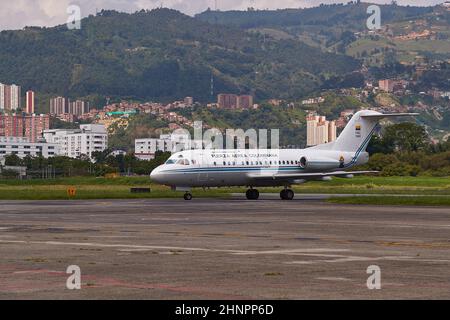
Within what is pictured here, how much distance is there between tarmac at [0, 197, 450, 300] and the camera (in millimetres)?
20406

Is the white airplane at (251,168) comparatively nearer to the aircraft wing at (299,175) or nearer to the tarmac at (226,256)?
the aircraft wing at (299,175)

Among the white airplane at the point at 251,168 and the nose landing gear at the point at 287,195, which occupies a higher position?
the white airplane at the point at 251,168

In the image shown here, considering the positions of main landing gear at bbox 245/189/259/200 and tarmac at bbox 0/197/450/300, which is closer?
tarmac at bbox 0/197/450/300

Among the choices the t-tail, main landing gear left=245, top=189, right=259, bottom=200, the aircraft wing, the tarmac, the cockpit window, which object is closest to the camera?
the tarmac

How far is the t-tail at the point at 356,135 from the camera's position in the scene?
282ft

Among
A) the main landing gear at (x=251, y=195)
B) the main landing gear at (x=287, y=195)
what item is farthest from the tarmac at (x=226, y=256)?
the main landing gear at (x=251, y=195)

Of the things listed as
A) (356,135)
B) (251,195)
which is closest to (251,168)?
(251,195)

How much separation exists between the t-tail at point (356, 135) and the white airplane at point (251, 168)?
2.42 ft

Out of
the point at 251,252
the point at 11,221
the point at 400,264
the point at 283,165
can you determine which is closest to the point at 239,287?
the point at 400,264

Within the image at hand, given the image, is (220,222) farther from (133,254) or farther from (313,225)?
(133,254)

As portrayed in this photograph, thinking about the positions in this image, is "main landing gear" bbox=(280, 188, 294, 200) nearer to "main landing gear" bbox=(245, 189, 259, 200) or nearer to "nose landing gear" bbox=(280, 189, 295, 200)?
"nose landing gear" bbox=(280, 189, 295, 200)

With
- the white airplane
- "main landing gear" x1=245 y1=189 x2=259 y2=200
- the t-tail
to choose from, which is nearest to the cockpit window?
the white airplane

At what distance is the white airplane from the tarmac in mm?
28230

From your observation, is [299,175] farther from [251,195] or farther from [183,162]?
[183,162]
